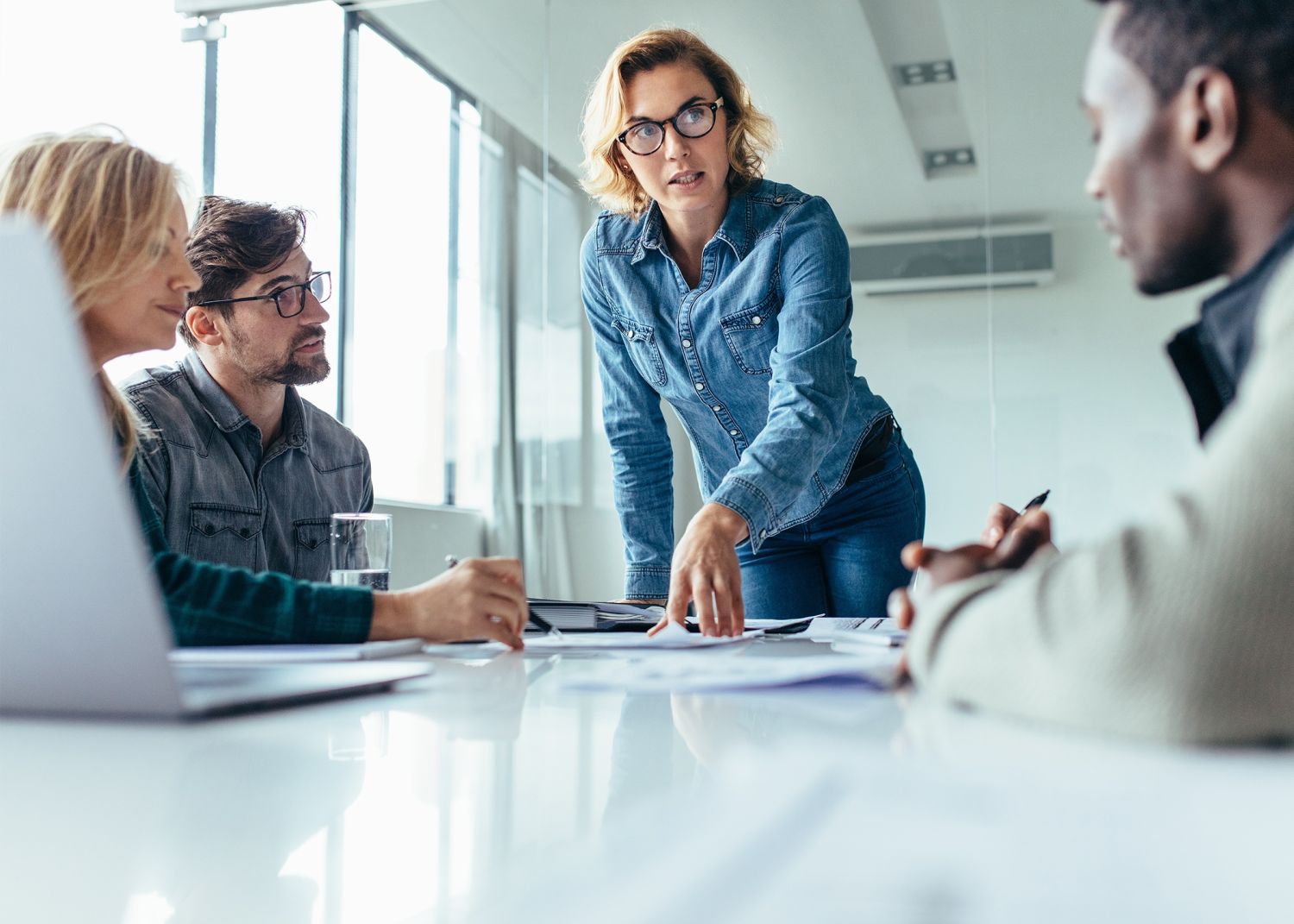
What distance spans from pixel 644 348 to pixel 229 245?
2.64ft

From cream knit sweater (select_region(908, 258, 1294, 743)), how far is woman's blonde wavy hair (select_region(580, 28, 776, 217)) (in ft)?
4.86

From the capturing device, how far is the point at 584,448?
15.5ft

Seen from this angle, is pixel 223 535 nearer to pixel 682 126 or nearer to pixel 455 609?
pixel 455 609

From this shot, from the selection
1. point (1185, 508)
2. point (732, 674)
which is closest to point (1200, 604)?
point (1185, 508)

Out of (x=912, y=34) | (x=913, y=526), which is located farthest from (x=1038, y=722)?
(x=912, y=34)

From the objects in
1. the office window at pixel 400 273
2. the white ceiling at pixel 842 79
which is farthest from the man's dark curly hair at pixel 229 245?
the white ceiling at pixel 842 79

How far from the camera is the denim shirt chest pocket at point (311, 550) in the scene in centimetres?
188

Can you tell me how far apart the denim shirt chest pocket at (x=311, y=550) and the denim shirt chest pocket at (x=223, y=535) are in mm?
111

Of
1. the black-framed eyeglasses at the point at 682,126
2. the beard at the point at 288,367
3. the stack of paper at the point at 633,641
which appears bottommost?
the stack of paper at the point at 633,641

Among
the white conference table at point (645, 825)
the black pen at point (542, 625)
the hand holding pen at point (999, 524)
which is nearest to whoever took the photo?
the white conference table at point (645, 825)

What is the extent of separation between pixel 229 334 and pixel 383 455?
2.45m

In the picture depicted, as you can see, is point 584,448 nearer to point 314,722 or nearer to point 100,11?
point 100,11

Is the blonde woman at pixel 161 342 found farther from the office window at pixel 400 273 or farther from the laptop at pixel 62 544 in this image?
the office window at pixel 400 273

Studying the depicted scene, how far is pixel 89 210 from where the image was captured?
1.20m
